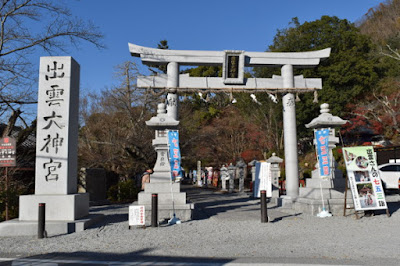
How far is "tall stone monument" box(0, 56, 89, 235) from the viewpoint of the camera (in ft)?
26.1

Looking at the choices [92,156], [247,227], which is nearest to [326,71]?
[92,156]

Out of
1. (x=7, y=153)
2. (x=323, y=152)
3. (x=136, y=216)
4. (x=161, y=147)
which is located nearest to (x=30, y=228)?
(x=136, y=216)

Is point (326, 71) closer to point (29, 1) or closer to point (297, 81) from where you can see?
point (297, 81)

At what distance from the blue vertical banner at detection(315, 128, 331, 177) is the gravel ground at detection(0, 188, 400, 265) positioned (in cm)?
164

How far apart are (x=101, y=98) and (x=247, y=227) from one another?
57.8ft

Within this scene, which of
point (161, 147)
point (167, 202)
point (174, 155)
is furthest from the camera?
point (161, 147)

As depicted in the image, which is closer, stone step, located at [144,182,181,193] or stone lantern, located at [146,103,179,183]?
stone step, located at [144,182,181,193]

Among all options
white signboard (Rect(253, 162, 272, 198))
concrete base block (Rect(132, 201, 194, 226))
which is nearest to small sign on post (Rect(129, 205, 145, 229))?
concrete base block (Rect(132, 201, 194, 226))

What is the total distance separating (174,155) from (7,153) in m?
4.79

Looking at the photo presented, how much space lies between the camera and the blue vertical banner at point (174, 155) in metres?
10.1

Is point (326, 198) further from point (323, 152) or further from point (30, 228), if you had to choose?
point (30, 228)

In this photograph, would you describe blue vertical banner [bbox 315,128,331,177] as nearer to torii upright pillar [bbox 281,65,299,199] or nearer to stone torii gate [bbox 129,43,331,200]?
torii upright pillar [bbox 281,65,299,199]

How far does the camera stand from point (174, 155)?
10.2 metres

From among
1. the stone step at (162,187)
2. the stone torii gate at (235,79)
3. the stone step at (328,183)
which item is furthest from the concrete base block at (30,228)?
the stone step at (328,183)
